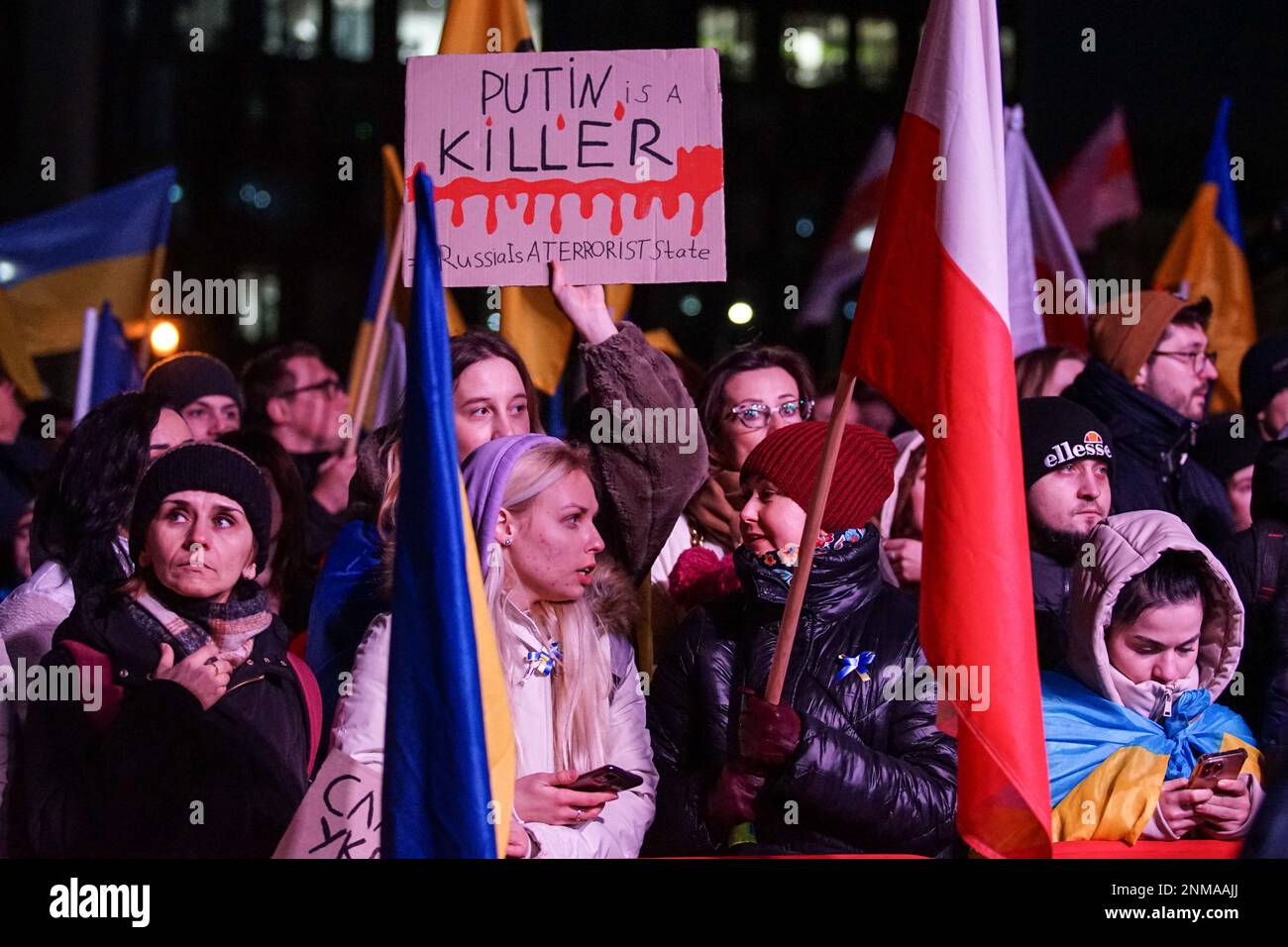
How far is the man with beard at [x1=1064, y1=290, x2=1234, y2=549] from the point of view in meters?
5.18

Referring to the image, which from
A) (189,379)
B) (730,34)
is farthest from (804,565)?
(730,34)

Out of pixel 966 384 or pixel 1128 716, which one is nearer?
pixel 966 384

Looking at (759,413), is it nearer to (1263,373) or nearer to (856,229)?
(1263,373)

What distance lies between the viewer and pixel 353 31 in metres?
17.6

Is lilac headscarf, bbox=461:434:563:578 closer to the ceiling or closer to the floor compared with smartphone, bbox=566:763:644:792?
closer to the ceiling

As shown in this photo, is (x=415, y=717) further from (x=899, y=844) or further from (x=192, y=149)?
(x=192, y=149)

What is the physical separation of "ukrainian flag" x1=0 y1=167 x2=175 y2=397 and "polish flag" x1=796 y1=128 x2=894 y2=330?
9.74ft

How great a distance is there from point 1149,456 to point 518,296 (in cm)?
205

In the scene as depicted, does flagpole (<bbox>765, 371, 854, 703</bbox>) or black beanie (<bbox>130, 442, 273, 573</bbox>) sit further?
black beanie (<bbox>130, 442, 273, 573</bbox>)

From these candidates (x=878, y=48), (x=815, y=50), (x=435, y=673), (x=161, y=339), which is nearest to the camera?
(x=435, y=673)

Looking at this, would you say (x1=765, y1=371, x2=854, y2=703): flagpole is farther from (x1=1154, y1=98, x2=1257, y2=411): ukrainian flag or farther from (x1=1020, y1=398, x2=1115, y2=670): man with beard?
(x1=1154, y1=98, x2=1257, y2=411): ukrainian flag

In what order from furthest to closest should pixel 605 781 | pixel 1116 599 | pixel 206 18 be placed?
pixel 206 18 < pixel 1116 599 < pixel 605 781

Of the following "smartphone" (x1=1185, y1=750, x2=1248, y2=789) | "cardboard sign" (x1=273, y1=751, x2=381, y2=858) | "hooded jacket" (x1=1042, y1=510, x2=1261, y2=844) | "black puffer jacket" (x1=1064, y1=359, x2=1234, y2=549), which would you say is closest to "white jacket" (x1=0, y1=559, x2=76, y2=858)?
"cardboard sign" (x1=273, y1=751, x2=381, y2=858)
